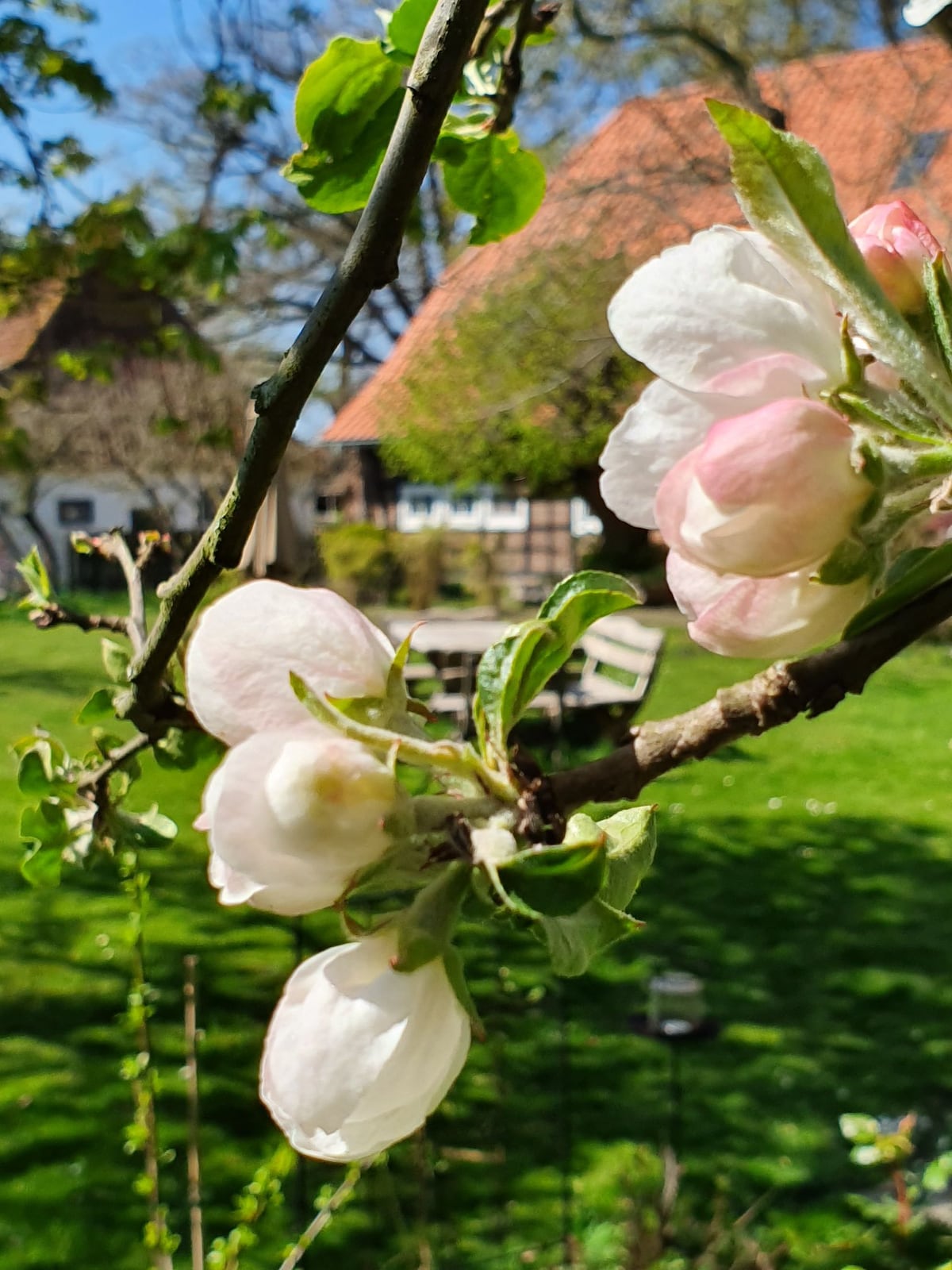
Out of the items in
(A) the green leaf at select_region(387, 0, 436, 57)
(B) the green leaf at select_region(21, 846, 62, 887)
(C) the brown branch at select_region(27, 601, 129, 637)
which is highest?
(A) the green leaf at select_region(387, 0, 436, 57)

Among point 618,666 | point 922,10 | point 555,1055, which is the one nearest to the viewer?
point 922,10

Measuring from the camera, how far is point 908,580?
0.45m

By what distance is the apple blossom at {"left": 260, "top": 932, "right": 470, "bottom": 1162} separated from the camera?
0.43 metres

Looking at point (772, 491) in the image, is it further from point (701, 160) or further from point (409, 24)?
point (701, 160)

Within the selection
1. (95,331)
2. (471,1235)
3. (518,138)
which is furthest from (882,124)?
(518,138)

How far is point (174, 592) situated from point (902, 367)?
0.37m

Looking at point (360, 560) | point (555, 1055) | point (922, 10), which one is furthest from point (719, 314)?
point (360, 560)

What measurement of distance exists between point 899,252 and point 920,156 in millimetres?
10568

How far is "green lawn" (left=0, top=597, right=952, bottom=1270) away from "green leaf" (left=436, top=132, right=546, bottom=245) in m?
2.30

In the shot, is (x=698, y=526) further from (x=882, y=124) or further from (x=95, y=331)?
(x=95, y=331)

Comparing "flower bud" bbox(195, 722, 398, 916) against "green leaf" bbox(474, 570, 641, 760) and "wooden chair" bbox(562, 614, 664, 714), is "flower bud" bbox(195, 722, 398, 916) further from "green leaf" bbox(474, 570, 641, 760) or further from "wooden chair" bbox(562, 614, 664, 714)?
"wooden chair" bbox(562, 614, 664, 714)

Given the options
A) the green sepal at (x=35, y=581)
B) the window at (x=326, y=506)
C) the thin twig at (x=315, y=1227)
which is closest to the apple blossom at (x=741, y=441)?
the green sepal at (x=35, y=581)

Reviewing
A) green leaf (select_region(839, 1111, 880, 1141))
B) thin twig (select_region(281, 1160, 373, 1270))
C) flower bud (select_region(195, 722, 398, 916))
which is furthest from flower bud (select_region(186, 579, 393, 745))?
green leaf (select_region(839, 1111, 880, 1141))

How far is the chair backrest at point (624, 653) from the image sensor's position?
23.5 ft
